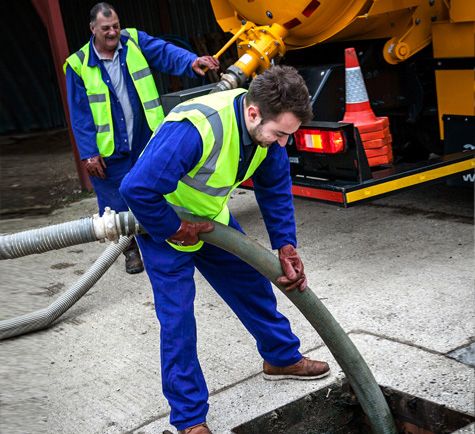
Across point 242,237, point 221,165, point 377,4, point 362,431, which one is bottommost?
point 362,431

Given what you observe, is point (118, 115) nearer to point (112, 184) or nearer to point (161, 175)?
point (112, 184)

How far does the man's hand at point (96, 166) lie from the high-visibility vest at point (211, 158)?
1.98 m

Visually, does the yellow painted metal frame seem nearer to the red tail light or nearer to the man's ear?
the red tail light

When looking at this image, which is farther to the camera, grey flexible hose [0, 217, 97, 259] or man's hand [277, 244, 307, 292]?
man's hand [277, 244, 307, 292]

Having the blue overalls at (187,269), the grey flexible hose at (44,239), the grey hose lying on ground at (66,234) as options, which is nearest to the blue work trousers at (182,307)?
the blue overalls at (187,269)

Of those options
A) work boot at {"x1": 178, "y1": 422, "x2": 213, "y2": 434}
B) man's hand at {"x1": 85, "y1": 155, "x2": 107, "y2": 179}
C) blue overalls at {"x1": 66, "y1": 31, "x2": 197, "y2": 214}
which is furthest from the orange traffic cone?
work boot at {"x1": 178, "y1": 422, "x2": 213, "y2": 434}

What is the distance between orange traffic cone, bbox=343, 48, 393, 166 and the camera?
195 inches

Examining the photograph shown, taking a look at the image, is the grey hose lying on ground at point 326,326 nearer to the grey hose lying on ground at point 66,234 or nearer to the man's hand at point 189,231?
the man's hand at point 189,231

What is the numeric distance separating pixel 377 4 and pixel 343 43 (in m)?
0.71

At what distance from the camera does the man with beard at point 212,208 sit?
9.32ft

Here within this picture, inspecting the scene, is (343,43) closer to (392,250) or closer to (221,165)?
(392,250)

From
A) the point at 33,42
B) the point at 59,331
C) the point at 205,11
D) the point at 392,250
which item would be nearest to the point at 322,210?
the point at 392,250

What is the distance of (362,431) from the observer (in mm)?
3541

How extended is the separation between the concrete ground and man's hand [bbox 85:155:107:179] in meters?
0.72
